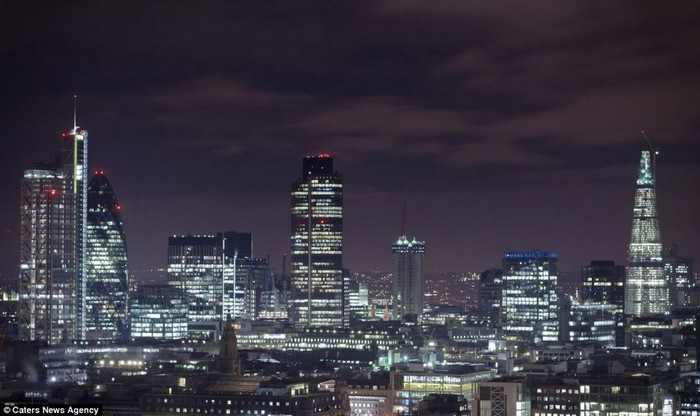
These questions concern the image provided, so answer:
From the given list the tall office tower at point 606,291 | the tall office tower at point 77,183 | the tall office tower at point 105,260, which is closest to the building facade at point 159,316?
the tall office tower at point 105,260

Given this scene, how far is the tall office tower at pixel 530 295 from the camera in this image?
18950 centimetres

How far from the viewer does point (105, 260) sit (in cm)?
18500

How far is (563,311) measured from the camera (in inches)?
7500

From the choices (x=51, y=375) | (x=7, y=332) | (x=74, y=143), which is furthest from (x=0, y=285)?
(x=51, y=375)

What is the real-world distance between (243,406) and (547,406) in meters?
19.4

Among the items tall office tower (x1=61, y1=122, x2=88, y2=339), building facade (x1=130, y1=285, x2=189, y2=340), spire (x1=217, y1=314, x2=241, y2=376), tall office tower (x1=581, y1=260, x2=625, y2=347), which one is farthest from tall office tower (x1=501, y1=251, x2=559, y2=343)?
spire (x1=217, y1=314, x2=241, y2=376)

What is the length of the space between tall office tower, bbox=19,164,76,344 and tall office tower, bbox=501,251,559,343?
203 feet

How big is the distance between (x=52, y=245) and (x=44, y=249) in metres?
0.74

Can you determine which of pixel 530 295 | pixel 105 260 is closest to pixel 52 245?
pixel 105 260

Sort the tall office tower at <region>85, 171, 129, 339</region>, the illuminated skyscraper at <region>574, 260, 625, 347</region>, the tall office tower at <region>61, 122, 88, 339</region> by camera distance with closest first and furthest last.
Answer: the tall office tower at <region>61, 122, 88, 339</region>, the tall office tower at <region>85, 171, 129, 339</region>, the illuminated skyscraper at <region>574, 260, 625, 347</region>

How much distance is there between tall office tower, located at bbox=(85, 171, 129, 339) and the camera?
586 feet

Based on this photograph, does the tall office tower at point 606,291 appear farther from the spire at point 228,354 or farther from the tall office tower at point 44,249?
the spire at point 228,354

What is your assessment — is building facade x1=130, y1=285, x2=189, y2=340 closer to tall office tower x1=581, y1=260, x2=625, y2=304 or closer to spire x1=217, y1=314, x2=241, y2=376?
tall office tower x1=581, y1=260, x2=625, y2=304

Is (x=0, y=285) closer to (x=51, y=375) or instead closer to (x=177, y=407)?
(x=51, y=375)
